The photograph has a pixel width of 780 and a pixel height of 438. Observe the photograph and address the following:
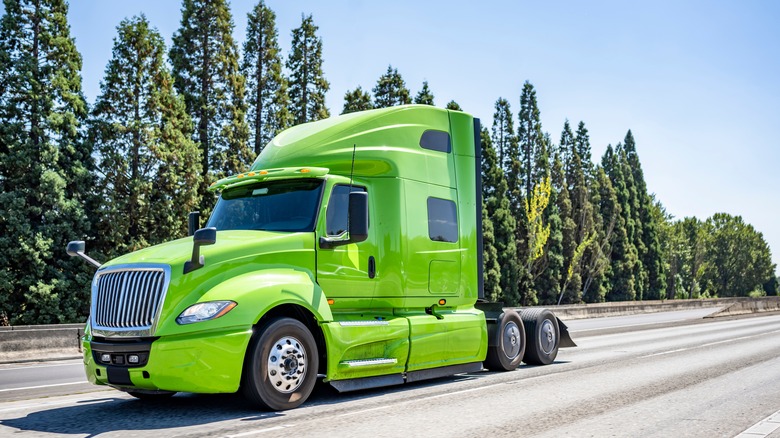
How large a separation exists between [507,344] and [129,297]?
6533 mm

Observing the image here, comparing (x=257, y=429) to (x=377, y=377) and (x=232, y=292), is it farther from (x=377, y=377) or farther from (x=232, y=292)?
(x=377, y=377)

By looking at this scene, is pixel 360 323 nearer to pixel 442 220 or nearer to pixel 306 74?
pixel 442 220

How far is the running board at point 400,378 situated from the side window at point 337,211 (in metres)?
1.84

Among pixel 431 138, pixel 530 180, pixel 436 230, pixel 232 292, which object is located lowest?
pixel 232 292

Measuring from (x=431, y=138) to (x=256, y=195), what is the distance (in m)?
3.04

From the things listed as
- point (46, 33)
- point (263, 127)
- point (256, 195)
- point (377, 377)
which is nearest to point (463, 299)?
point (377, 377)

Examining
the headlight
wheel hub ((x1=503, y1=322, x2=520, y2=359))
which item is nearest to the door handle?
the headlight

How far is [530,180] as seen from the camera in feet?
222

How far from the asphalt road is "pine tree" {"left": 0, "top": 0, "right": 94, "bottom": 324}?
19.2m

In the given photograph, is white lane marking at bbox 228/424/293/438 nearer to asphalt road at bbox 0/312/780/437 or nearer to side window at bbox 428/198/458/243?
asphalt road at bbox 0/312/780/437

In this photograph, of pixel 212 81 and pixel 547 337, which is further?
pixel 212 81

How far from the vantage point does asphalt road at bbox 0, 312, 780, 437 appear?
7172 mm

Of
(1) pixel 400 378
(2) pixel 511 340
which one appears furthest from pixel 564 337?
(1) pixel 400 378

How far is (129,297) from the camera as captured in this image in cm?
798
